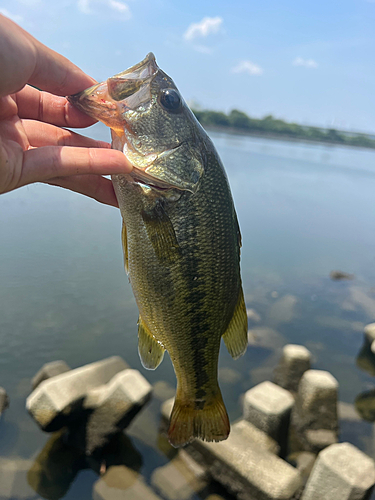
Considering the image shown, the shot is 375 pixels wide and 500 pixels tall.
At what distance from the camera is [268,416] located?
15.5 ft

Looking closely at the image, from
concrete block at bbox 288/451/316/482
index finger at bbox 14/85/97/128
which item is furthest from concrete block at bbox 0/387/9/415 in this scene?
index finger at bbox 14/85/97/128

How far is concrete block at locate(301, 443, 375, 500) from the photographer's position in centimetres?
357

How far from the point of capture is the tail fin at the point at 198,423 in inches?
82.4

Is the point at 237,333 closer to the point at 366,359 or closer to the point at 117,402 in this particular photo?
the point at 117,402

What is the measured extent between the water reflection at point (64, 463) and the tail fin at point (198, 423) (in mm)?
4094

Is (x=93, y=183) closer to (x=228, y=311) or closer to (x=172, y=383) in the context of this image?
(x=228, y=311)

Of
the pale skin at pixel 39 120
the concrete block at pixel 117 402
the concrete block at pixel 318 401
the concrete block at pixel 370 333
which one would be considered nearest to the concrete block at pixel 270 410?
the concrete block at pixel 318 401

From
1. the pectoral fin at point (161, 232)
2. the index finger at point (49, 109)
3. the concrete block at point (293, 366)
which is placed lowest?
the concrete block at point (293, 366)

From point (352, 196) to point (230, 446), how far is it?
24.7 metres

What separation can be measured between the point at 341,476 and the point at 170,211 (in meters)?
3.66

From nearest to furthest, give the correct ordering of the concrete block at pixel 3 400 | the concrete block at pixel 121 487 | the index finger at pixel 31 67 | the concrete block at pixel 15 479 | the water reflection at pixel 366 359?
the index finger at pixel 31 67 → the concrete block at pixel 121 487 → the concrete block at pixel 15 479 → the concrete block at pixel 3 400 → the water reflection at pixel 366 359

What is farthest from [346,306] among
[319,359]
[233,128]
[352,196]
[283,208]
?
[233,128]

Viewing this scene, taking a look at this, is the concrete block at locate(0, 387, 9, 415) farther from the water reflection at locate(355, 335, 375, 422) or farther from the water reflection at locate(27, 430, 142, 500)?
the water reflection at locate(355, 335, 375, 422)

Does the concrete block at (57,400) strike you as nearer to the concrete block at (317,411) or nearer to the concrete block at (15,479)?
the concrete block at (15,479)
